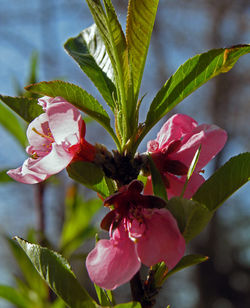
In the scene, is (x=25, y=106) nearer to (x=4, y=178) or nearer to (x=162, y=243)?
(x=162, y=243)

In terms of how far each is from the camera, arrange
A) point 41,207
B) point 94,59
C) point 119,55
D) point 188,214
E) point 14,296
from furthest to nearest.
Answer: point 41,207 → point 14,296 → point 94,59 → point 119,55 → point 188,214

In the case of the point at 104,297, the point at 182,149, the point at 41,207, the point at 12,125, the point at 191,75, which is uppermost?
the point at 191,75

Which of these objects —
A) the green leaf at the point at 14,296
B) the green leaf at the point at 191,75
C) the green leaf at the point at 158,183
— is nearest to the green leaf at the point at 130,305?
the green leaf at the point at 158,183

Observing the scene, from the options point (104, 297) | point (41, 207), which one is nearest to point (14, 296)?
point (41, 207)

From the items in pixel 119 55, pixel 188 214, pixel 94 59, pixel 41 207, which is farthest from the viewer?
pixel 41 207

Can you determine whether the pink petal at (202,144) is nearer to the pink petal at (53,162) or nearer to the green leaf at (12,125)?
the pink petal at (53,162)

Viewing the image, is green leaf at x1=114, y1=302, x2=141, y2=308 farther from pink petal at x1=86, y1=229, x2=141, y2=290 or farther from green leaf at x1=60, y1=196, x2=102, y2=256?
green leaf at x1=60, y1=196, x2=102, y2=256

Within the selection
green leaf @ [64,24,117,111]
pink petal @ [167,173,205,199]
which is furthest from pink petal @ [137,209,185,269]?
green leaf @ [64,24,117,111]
